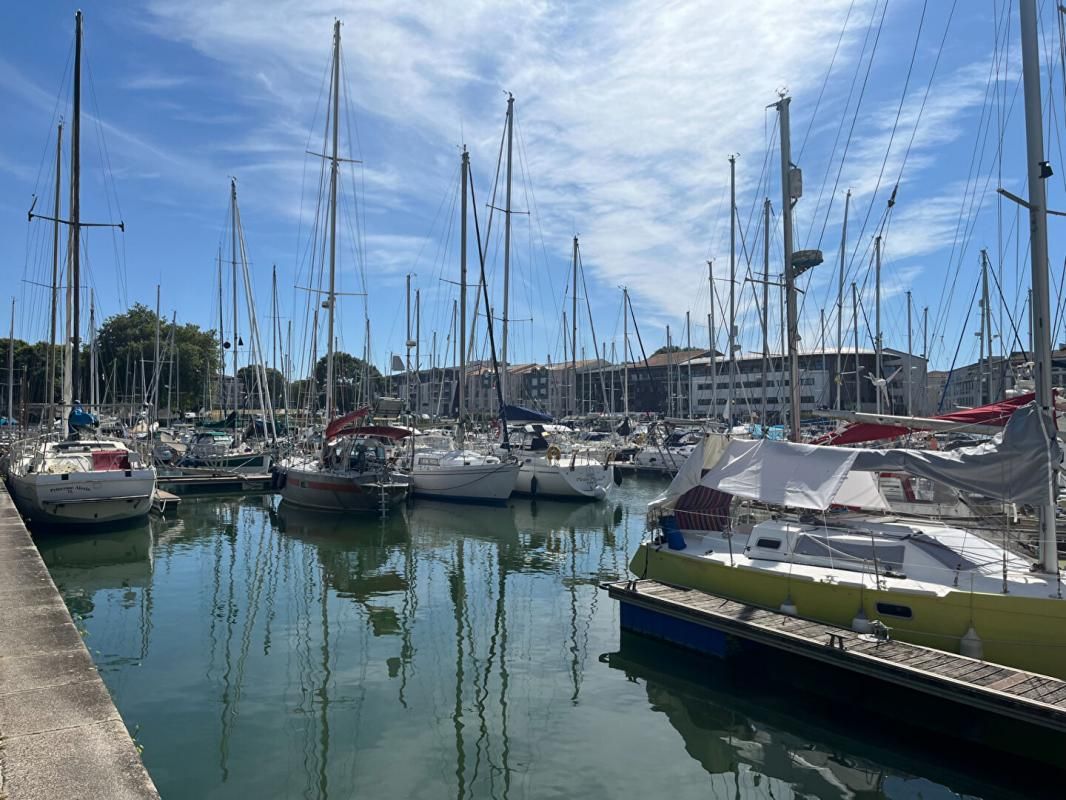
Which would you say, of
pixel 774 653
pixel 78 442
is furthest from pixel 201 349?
pixel 774 653

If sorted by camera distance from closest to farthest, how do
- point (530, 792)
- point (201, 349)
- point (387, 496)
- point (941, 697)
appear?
point (530, 792) → point (941, 697) → point (387, 496) → point (201, 349)

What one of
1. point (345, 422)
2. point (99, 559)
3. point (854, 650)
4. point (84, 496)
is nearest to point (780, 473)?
point (854, 650)

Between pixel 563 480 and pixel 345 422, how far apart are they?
33.7 ft

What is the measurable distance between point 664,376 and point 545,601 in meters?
95.3

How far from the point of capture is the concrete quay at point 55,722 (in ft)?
18.1

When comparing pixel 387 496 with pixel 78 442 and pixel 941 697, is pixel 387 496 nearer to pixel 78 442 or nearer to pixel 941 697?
pixel 78 442

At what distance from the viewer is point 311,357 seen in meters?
37.5

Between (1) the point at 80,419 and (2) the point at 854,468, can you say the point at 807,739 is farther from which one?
(1) the point at 80,419

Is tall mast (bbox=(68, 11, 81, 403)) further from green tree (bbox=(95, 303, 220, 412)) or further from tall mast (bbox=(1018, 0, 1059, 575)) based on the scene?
green tree (bbox=(95, 303, 220, 412))

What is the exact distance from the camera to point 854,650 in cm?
985

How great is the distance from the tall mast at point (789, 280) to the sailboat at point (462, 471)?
15.5 metres

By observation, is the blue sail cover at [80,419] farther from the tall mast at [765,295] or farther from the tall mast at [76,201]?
the tall mast at [765,295]

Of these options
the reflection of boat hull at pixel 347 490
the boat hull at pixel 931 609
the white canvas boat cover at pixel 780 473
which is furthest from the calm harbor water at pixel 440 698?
the reflection of boat hull at pixel 347 490

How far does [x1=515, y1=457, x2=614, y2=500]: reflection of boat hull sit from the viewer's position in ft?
108
